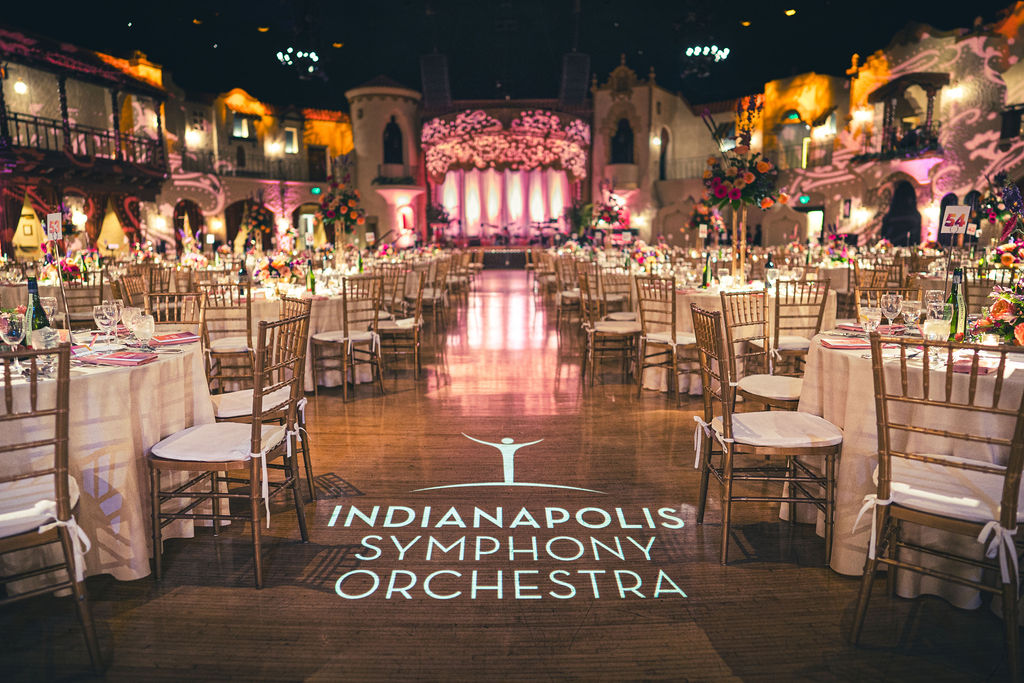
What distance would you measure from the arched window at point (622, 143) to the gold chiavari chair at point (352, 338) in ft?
61.8

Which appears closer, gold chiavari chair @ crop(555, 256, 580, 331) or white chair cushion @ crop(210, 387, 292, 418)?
white chair cushion @ crop(210, 387, 292, 418)

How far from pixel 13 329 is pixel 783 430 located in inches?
125

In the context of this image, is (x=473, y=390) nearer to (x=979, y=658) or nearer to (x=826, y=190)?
(x=979, y=658)

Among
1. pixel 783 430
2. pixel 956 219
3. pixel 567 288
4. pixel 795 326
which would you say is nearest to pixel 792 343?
pixel 795 326

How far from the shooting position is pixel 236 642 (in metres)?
2.31

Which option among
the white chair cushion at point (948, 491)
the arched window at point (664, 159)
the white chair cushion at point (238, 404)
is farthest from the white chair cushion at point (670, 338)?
the arched window at point (664, 159)

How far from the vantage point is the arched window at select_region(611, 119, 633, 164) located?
23312 millimetres

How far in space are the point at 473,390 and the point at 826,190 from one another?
1665 cm

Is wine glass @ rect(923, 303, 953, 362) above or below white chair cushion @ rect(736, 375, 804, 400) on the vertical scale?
above

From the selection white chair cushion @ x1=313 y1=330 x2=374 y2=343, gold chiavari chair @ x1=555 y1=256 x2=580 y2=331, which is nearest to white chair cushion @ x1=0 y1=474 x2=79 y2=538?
white chair cushion @ x1=313 y1=330 x2=374 y2=343

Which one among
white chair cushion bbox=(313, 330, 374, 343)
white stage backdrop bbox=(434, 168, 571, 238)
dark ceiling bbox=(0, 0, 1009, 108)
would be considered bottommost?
white chair cushion bbox=(313, 330, 374, 343)

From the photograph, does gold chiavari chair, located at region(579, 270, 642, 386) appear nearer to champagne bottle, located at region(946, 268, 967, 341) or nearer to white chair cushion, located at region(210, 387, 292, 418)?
champagne bottle, located at region(946, 268, 967, 341)

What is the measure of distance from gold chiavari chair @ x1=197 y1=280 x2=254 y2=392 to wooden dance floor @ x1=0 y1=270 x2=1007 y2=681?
132 cm

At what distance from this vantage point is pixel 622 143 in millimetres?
23391
